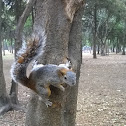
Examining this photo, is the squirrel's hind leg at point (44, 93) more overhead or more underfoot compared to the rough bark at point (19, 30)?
more underfoot

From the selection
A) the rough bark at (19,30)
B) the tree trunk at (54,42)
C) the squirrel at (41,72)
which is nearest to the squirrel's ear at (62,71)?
the squirrel at (41,72)

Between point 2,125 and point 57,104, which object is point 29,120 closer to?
point 57,104

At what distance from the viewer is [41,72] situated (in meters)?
2.41

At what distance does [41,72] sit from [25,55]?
24cm

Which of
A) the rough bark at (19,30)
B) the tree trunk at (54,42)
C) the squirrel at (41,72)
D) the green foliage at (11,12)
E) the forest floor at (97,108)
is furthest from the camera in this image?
the green foliage at (11,12)

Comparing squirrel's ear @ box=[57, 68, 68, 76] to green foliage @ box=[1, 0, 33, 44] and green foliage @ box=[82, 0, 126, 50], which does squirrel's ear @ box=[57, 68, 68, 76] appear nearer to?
green foliage @ box=[1, 0, 33, 44]

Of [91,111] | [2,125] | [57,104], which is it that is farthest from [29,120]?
[91,111]

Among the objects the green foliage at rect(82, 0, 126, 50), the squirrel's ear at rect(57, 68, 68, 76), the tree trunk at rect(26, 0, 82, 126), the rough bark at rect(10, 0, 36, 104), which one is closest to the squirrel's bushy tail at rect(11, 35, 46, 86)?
the tree trunk at rect(26, 0, 82, 126)

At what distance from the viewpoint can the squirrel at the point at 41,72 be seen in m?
2.40

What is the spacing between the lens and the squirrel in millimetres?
2398

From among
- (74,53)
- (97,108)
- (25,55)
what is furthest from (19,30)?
(97,108)

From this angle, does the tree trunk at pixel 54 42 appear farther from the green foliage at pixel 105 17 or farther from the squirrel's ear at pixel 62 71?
the green foliage at pixel 105 17

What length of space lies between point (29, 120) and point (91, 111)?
261 centimetres

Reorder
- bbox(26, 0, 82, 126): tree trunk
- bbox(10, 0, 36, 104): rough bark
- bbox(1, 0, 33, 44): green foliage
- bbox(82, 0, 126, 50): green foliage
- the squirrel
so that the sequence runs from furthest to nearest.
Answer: bbox(82, 0, 126, 50): green foliage → bbox(1, 0, 33, 44): green foliage → bbox(10, 0, 36, 104): rough bark → bbox(26, 0, 82, 126): tree trunk → the squirrel
